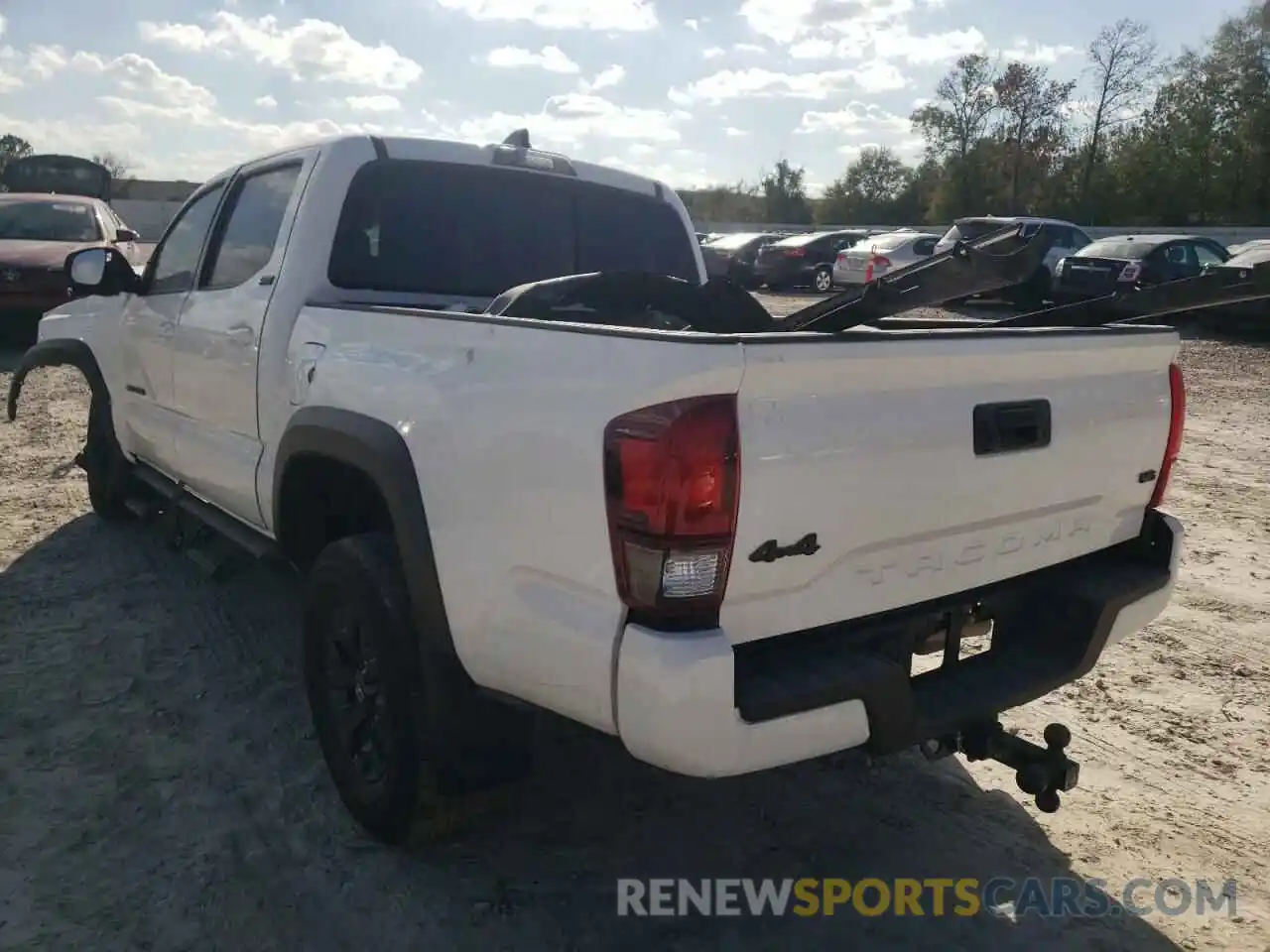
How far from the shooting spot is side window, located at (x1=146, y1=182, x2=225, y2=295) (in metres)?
4.32

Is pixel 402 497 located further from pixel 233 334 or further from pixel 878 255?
pixel 878 255

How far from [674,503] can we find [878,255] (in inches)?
812

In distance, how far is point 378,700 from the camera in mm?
2695

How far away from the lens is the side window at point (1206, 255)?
17.0 metres

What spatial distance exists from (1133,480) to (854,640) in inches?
44.8

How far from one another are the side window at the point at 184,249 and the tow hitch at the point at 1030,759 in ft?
11.5

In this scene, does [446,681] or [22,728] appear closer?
[446,681]

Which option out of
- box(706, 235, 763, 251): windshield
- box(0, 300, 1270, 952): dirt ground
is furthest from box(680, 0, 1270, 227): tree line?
box(0, 300, 1270, 952): dirt ground

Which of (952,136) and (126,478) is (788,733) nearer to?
(126,478)

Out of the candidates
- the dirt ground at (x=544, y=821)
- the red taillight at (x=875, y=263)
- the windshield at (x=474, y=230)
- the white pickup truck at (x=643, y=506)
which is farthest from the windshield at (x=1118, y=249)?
the white pickup truck at (x=643, y=506)

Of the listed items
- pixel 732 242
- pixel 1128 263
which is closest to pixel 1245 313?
pixel 1128 263

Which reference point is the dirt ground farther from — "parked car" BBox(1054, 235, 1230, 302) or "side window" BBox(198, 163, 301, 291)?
"parked car" BBox(1054, 235, 1230, 302)

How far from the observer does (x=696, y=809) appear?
3.10m

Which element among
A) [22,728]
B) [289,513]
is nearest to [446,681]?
[289,513]
